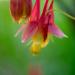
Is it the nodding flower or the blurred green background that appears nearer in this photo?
the nodding flower

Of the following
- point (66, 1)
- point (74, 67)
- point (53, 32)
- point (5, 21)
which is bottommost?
point (74, 67)

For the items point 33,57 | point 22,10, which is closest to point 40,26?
point 22,10

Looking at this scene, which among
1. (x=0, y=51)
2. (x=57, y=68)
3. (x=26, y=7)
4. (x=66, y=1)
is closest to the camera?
(x=26, y=7)

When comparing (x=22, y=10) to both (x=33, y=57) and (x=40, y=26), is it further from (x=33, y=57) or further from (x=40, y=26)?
(x=33, y=57)

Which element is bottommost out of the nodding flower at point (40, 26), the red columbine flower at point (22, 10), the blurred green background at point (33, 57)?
the blurred green background at point (33, 57)

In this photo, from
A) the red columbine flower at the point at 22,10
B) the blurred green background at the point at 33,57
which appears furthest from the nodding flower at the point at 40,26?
the blurred green background at the point at 33,57

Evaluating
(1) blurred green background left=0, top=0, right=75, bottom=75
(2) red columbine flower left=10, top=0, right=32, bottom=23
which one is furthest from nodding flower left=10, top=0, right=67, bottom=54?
(1) blurred green background left=0, top=0, right=75, bottom=75

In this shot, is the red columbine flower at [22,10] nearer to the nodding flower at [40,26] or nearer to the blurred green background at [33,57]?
the nodding flower at [40,26]

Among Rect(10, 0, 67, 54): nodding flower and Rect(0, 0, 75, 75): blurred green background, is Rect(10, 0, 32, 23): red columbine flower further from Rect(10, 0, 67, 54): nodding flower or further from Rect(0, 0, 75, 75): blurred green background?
Rect(0, 0, 75, 75): blurred green background

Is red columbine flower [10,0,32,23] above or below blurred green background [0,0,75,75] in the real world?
above

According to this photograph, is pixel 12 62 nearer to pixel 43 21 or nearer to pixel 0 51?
pixel 0 51

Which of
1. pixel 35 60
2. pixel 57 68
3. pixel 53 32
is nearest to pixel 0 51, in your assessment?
pixel 35 60
